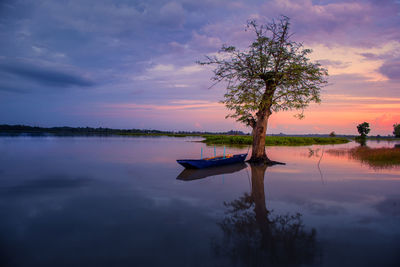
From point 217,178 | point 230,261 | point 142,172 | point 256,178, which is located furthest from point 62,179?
point 230,261

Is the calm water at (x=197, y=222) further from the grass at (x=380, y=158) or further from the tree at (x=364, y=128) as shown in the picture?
the tree at (x=364, y=128)

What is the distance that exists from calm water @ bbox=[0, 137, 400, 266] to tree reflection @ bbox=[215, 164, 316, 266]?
3 centimetres

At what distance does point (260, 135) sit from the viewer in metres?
25.2

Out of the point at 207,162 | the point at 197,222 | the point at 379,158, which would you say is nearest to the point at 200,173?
the point at 207,162

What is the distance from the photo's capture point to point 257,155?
2545 centimetres

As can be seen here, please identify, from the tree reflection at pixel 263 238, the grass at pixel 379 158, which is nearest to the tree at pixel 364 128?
the grass at pixel 379 158

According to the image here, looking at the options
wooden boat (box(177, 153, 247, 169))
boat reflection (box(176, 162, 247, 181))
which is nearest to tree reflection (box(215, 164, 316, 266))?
boat reflection (box(176, 162, 247, 181))

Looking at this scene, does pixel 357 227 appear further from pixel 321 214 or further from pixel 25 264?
pixel 25 264

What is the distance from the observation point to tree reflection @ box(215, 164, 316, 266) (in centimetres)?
624

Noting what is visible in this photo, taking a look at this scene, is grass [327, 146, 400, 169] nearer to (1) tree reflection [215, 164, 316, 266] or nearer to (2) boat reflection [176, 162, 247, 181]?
(2) boat reflection [176, 162, 247, 181]

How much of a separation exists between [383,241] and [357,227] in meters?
1.14

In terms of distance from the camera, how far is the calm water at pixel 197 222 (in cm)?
632

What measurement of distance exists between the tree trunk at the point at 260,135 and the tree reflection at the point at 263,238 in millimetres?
15149

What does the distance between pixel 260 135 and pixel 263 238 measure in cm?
1853
